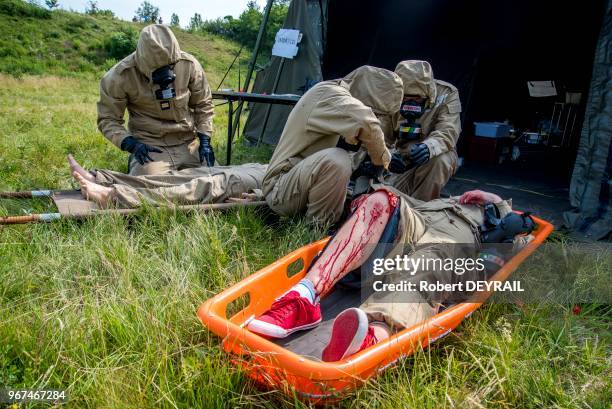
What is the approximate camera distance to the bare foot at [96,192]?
2.81 m

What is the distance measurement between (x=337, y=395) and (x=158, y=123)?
3111mm

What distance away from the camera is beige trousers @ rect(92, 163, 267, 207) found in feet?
9.34

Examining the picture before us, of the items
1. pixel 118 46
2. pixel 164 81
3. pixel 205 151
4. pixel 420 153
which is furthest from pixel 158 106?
pixel 118 46

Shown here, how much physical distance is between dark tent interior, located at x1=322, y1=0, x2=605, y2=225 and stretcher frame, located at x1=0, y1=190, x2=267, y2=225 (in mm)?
3142

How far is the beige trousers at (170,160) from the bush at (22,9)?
2260 centimetres

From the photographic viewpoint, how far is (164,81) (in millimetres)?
3631

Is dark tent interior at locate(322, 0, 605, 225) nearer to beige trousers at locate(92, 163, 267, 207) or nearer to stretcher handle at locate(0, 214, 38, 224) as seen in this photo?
beige trousers at locate(92, 163, 267, 207)

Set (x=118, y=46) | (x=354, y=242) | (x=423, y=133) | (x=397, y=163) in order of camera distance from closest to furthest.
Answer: (x=354, y=242) → (x=397, y=163) → (x=423, y=133) → (x=118, y=46)

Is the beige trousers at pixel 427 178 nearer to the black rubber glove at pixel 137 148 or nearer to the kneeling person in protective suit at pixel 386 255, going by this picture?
the kneeling person in protective suit at pixel 386 255

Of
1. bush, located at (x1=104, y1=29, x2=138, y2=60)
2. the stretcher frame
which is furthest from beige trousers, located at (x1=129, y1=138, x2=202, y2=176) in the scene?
bush, located at (x1=104, y1=29, x2=138, y2=60)

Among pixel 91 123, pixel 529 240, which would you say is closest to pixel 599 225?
pixel 529 240

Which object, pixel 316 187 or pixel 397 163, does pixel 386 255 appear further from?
pixel 397 163

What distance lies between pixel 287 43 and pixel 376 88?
3.09 m

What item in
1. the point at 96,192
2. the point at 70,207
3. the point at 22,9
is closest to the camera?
the point at 70,207
